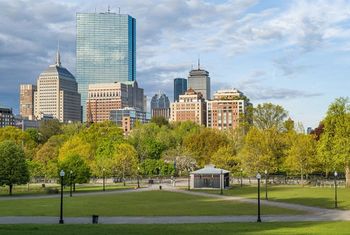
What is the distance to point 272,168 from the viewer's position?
341 ft

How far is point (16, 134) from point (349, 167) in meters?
105

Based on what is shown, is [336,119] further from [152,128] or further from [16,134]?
[16,134]

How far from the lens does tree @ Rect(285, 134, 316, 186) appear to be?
98312 mm

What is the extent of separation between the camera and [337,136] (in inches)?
3386

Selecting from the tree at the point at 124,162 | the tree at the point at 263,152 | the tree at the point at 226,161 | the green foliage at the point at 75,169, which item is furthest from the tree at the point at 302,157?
the green foliage at the point at 75,169

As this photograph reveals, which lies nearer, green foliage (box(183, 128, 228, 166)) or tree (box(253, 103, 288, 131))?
tree (box(253, 103, 288, 131))

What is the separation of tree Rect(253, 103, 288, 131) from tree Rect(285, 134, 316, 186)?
827 inches

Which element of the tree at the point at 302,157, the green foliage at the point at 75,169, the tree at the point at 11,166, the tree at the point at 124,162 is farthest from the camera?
the tree at the point at 124,162

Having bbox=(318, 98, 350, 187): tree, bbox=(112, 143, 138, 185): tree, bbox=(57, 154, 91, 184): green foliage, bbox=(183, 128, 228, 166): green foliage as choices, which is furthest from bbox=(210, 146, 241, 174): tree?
bbox=(57, 154, 91, 184): green foliage

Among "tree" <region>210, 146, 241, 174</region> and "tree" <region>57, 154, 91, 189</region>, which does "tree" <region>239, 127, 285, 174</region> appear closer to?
"tree" <region>210, 146, 241, 174</region>

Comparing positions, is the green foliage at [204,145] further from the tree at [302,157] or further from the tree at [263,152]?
the tree at [302,157]

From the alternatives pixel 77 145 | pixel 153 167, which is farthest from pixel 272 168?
pixel 77 145

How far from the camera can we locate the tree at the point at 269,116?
12206cm

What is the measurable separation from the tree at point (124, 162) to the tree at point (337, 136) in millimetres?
39998
